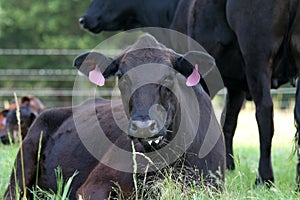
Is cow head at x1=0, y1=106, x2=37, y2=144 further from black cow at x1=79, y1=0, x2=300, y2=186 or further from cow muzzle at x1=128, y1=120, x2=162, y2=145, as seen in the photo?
cow muzzle at x1=128, y1=120, x2=162, y2=145

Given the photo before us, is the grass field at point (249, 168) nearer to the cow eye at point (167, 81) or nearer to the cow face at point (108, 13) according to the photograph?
the cow eye at point (167, 81)

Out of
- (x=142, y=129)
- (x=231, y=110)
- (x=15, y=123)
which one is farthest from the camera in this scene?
(x=15, y=123)

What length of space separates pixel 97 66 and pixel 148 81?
573 mm

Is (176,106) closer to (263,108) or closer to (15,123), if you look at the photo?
(263,108)

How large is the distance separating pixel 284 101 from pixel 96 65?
741 inches

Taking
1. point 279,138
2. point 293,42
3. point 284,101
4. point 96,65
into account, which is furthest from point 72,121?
point 284,101

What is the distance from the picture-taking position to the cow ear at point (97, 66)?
4.35 m

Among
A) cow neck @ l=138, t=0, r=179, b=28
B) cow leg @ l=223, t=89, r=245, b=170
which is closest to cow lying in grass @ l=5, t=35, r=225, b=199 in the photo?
cow leg @ l=223, t=89, r=245, b=170

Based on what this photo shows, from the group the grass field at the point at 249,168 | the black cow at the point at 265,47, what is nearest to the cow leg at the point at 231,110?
the grass field at the point at 249,168

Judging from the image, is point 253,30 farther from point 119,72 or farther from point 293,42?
point 119,72

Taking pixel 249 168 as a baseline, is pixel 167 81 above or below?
above

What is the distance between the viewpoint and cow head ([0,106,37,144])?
391 inches

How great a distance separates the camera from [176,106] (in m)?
4.17

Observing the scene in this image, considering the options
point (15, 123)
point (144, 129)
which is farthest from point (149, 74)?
point (15, 123)
